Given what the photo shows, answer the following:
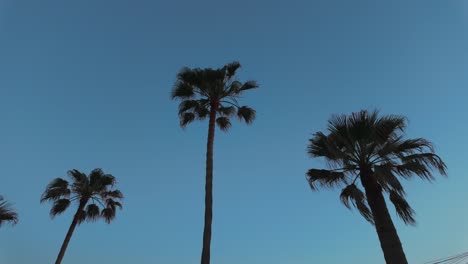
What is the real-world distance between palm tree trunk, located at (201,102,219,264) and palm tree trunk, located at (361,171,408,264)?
592cm

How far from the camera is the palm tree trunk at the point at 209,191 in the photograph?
12.6 metres

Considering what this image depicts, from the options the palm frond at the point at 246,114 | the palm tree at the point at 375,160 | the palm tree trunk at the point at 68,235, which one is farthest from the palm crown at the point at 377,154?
the palm tree trunk at the point at 68,235

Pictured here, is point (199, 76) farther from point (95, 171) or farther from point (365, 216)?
point (95, 171)

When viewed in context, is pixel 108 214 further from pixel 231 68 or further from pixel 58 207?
pixel 231 68

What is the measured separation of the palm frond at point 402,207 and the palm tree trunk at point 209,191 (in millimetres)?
6714

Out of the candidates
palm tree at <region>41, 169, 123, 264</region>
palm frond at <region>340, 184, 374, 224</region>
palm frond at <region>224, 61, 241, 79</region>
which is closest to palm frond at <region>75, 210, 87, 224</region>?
palm tree at <region>41, 169, 123, 264</region>

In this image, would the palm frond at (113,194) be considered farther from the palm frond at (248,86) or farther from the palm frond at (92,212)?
the palm frond at (248,86)

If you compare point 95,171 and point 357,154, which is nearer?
point 357,154

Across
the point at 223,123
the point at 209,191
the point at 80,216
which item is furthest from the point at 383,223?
the point at 80,216

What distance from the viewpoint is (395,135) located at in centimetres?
1180

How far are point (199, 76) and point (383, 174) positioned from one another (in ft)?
33.5

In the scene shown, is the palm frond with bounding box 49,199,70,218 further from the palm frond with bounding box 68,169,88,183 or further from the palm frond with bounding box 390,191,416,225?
the palm frond with bounding box 390,191,416,225

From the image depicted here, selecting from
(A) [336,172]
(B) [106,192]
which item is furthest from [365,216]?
(B) [106,192]

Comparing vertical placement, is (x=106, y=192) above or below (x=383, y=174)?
above
